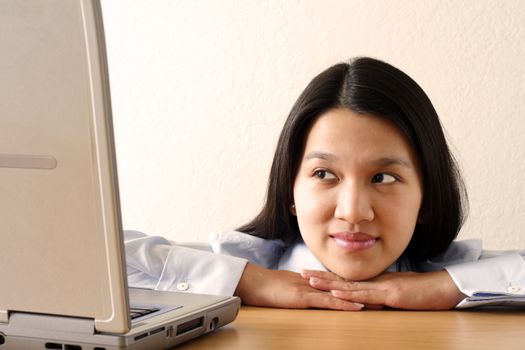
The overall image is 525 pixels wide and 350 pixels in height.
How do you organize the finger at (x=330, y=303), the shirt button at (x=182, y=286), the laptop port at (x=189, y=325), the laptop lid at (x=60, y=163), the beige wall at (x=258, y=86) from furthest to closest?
the beige wall at (x=258, y=86) → the shirt button at (x=182, y=286) → the finger at (x=330, y=303) → the laptop port at (x=189, y=325) → the laptop lid at (x=60, y=163)

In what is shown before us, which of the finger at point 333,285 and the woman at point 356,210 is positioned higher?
the woman at point 356,210

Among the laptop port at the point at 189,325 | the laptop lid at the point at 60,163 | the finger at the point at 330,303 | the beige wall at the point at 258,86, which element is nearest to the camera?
the laptop lid at the point at 60,163

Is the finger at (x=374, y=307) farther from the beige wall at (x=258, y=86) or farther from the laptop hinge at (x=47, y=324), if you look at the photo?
the beige wall at (x=258, y=86)

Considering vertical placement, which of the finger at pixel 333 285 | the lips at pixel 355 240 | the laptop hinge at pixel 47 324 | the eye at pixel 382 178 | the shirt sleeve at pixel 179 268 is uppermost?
the eye at pixel 382 178

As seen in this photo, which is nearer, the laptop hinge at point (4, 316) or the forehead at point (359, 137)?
the laptop hinge at point (4, 316)

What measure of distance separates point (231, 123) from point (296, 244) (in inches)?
42.2

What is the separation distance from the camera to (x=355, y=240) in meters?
1.13

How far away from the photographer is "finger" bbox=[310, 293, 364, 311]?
3.48ft

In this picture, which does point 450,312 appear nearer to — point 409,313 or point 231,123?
point 409,313

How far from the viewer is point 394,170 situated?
1.12m

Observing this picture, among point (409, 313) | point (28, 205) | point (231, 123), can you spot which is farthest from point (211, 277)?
point (231, 123)

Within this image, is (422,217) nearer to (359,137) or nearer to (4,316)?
(359,137)

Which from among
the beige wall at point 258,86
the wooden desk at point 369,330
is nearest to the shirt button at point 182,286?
the wooden desk at point 369,330

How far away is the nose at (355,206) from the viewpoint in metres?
1.09
